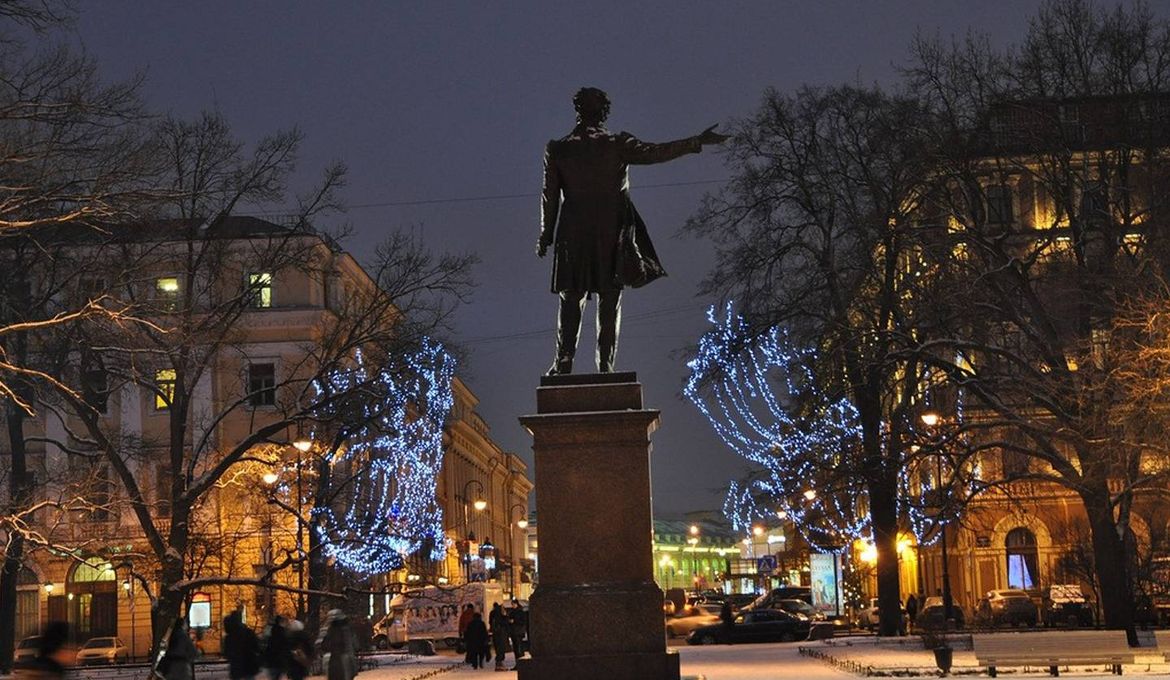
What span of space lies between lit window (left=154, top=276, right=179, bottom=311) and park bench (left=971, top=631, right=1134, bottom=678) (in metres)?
14.8

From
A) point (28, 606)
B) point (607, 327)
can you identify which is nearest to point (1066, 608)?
point (28, 606)

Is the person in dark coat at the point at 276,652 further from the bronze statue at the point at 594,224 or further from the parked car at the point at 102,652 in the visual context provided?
the parked car at the point at 102,652

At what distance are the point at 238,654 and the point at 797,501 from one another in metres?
27.3

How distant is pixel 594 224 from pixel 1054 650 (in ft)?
54.6

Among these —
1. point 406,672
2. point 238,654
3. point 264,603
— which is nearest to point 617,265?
point 238,654

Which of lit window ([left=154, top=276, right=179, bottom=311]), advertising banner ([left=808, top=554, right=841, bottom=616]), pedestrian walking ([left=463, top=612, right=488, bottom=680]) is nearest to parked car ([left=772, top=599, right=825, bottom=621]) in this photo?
advertising banner ([left=808, top=554, right=841, bottom=616])

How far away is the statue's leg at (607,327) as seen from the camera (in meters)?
15.3

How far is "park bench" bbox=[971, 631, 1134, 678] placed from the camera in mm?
28250

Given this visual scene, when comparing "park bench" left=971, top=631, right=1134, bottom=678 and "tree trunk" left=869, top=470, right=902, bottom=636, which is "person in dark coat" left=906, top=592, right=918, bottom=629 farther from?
"park bench" left=971, top=631, right=1134, bottom=678

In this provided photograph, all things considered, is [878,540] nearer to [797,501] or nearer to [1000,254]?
[797,501]

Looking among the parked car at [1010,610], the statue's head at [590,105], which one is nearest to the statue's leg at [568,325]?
the statue's head at [590,105]

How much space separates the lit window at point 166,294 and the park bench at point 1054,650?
1481 cm

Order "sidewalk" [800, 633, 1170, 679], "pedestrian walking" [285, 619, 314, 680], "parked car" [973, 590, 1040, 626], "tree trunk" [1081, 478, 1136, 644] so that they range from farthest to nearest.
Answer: "parked car" [973, 590, 1040, 626] < "tree trunk" [1081, 478, 1136, 644] < "sidewalk" [800, 633, 1170, 679] < "pedestrian walking" [285, 619, 314, 680]

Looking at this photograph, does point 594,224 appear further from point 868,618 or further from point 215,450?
point 868,618
